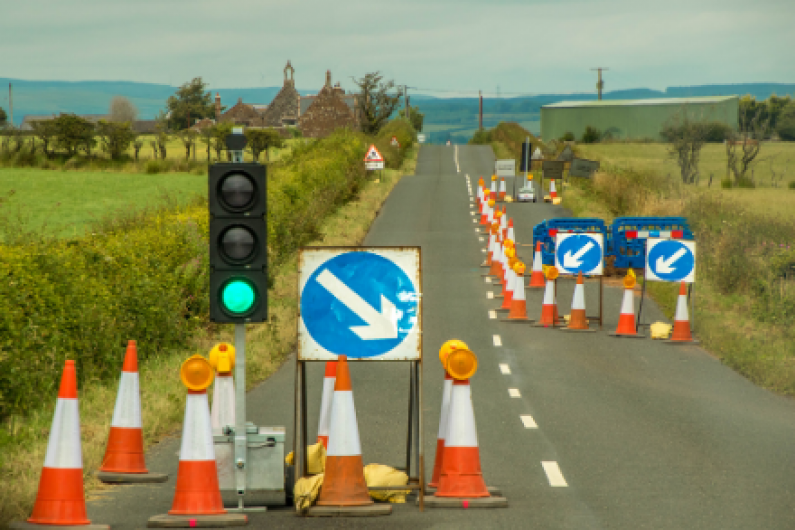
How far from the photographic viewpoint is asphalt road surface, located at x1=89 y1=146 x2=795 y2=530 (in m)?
6.62

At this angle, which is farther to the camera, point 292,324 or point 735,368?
point 292,324

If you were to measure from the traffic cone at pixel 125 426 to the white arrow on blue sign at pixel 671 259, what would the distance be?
10.2 m

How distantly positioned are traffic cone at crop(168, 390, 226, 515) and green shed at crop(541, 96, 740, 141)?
302 ft

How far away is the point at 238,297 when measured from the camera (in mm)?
6289

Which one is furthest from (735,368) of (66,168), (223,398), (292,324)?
(66,168)

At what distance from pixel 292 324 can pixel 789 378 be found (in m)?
7.21

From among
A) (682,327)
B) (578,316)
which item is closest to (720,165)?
(578,316)

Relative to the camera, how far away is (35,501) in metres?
6.24

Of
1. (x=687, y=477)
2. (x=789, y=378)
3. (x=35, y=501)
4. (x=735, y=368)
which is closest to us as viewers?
(x=35, y=501)

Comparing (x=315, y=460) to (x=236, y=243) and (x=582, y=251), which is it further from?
(x=582, y=251)

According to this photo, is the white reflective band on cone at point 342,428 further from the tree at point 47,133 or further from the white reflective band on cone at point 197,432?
the tree at point 47,133

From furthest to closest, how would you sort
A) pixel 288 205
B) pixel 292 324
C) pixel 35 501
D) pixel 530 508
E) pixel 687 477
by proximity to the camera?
pixel 288 205, pixel 292 324, pixel 687 477, pixel 530 508, pixel 35 501

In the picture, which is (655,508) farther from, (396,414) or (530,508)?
(396,414)

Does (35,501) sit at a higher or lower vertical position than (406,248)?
lower
